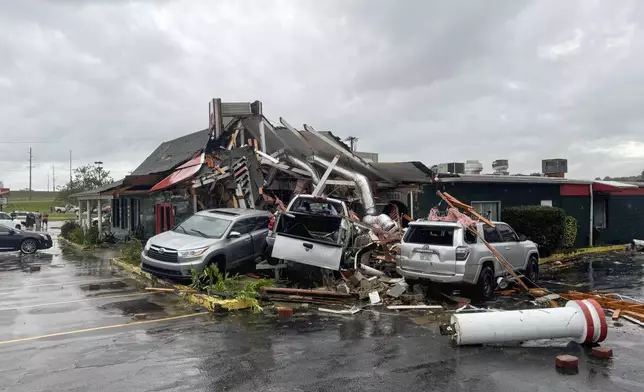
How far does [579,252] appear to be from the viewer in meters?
20.7

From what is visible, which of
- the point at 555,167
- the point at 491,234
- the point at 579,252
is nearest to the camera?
the point at 491,234

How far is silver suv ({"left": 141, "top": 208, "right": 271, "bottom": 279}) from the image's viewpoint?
39.2 feet

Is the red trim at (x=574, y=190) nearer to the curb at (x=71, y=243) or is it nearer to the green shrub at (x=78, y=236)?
the curb at (x=71, y=243)

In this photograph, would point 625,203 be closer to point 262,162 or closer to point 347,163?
point 347,163

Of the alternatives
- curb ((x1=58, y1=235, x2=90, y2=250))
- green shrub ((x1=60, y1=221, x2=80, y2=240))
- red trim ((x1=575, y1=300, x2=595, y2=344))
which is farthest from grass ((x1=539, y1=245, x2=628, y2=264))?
green shrub ((x1=60, y1=221, x2=80, y2=240))

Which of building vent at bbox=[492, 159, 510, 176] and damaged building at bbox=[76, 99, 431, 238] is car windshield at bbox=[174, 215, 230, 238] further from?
building vent at bbox=[492, 159, 510, 176]

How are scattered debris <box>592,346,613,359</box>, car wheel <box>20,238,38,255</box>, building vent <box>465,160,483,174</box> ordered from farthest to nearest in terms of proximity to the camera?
building vent <box>465,160,483,174</box> → car wheel <box>20,238,38,255</box> → scattered debris <box>592,346,613,359</box>

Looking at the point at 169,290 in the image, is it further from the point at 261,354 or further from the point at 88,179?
the point at 88,179

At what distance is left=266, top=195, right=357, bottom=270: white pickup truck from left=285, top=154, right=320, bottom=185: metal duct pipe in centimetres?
261

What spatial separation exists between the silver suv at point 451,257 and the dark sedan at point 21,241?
17.3 metres

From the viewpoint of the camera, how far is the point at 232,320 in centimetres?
924

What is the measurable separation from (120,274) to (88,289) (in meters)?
2.55

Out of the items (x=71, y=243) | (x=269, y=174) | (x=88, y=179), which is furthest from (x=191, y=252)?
(x=88, y=179)

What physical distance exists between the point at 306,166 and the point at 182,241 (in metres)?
5.63
